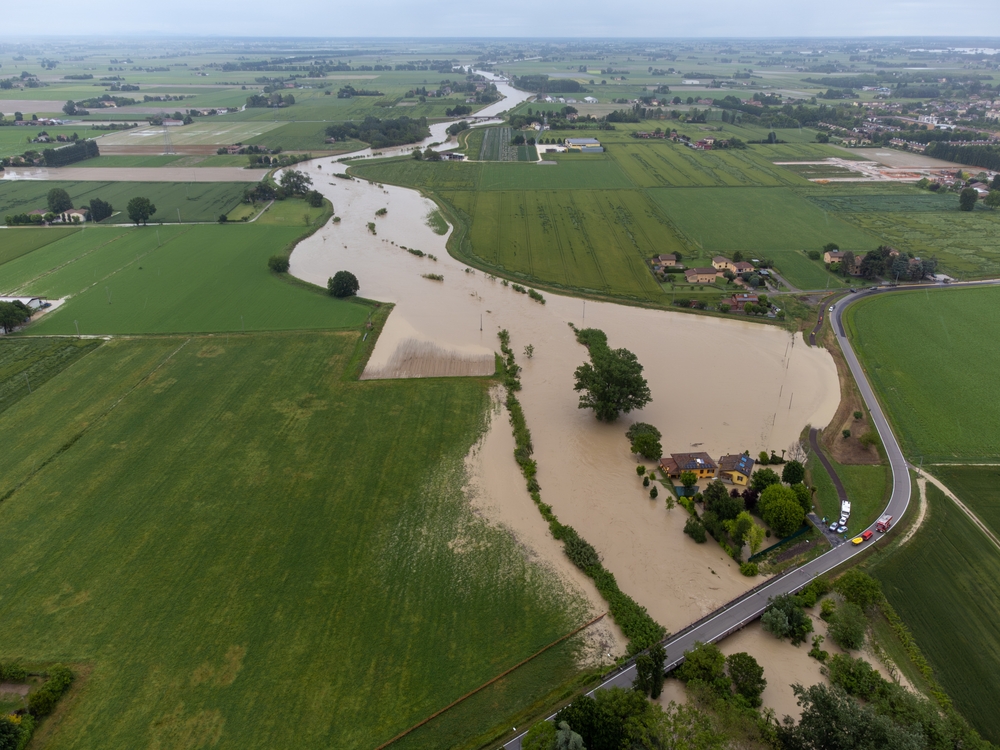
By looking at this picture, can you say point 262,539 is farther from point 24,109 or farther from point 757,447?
point 24,109

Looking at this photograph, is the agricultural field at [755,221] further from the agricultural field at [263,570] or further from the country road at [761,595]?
the agricultural field at [263,570]

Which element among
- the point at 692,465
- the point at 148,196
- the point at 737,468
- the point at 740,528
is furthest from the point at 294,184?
the point at 740,528

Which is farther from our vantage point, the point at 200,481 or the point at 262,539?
the point at 200,481

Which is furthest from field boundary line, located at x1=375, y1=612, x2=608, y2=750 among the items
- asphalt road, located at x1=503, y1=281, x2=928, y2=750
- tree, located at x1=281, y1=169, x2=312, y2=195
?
tree, located at x1=281, y1=169, x2=312, y2=195

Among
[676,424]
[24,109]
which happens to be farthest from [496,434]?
[24,109]

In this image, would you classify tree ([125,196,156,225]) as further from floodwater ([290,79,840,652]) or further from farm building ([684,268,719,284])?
farm building ([684,268,719,284])

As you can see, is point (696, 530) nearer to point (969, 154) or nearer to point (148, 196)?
point (148, 196)
